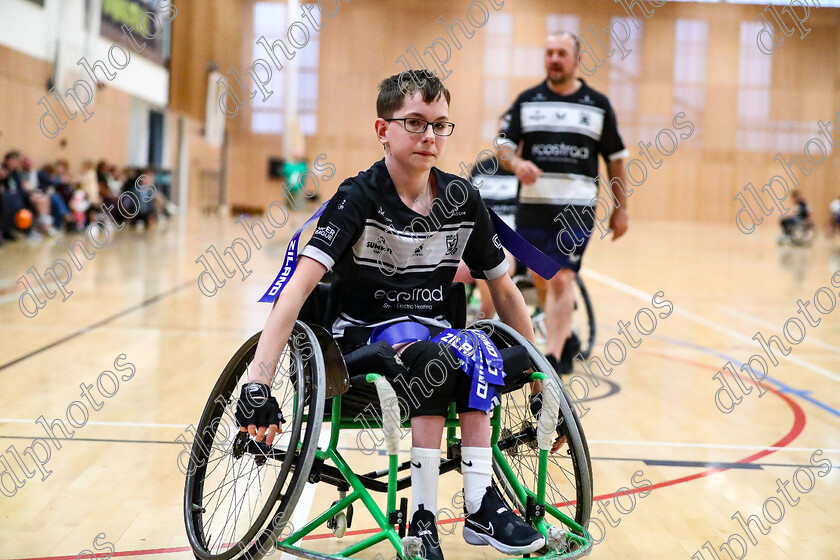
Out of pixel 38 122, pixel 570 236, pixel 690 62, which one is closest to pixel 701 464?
pixel 570 236

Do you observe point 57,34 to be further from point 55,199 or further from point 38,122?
point 55,199

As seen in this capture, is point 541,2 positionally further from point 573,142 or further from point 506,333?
point 506,333

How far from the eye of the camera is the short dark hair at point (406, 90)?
6.60ft

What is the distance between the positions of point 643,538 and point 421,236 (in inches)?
40.3

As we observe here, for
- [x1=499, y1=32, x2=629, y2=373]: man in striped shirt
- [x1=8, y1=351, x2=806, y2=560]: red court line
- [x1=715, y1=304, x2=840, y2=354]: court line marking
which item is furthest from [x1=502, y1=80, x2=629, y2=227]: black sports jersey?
[x1=715, y1=304, x2=840, y2=354]: court line marking

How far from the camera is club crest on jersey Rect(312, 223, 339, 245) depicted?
1.95m

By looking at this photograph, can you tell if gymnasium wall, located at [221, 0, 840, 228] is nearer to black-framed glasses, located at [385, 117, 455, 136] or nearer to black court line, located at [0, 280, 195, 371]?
black court line, located at [0, 280, 195, 371]

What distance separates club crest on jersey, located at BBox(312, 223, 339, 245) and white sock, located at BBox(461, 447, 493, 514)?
0.53m

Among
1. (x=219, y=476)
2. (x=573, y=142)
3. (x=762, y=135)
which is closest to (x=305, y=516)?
(x=219, y=476)

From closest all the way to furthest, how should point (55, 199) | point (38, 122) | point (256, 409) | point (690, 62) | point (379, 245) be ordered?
point (256, 409) → point (379, 245) → point (55, 199) → point (38, 122) → point (690, 62)

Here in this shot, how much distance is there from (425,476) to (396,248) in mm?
523

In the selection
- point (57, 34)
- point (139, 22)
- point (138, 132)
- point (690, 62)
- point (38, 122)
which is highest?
point (690, 62)

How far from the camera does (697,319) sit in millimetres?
7188

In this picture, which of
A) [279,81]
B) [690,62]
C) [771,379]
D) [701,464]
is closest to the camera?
[701,464]
